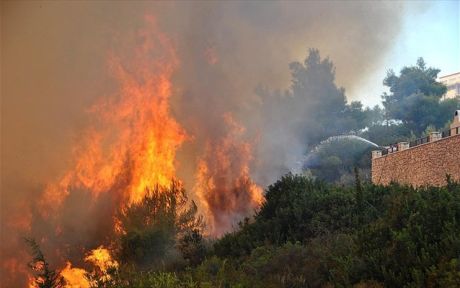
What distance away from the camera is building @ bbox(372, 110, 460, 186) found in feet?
87.4

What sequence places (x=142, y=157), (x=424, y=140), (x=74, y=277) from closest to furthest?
(x=424, y=140) < (x=74, y=277) < (x=142, y=157)

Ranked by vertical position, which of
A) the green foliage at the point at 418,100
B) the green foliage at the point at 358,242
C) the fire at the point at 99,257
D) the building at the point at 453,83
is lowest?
the green foliage at the point at 358,242

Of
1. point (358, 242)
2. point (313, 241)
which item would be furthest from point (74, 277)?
point (358, 242)

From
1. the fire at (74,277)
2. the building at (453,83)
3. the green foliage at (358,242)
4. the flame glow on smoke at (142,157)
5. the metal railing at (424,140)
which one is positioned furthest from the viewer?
the building at (453,83)

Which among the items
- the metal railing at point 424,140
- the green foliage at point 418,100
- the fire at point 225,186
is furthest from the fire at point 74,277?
the green foliage at point 418,100

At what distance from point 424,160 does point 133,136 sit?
1549 centimetres

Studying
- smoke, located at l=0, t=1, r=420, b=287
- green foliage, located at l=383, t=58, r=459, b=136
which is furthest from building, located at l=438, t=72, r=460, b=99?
smoke, located at l=0, t=1, r=420, b=287

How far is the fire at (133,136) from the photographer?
1339 inches

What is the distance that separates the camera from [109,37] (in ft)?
123

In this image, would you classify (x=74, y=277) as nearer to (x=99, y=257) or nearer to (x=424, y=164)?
(x=99, y=257)

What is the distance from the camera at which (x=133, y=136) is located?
35062 mm

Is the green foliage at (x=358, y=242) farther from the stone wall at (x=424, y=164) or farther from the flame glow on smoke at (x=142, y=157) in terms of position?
the flame glow on smoke at (x=142, y=157)

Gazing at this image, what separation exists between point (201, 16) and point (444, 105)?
2479cm

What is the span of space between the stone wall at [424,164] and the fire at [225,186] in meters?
7.31
